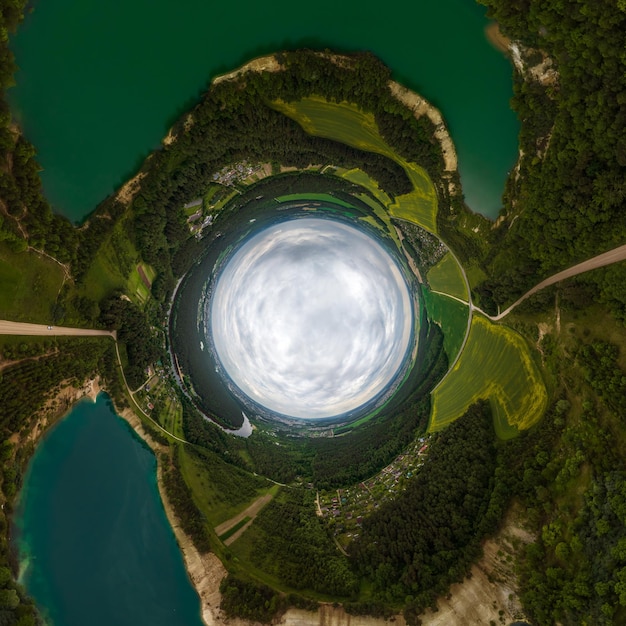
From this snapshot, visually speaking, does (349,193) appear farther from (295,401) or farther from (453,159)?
(295,401)

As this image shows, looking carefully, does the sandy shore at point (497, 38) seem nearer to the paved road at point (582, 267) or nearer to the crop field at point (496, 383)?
the paved road at point (582, 267)

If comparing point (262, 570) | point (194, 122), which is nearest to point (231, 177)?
point (194, 122)

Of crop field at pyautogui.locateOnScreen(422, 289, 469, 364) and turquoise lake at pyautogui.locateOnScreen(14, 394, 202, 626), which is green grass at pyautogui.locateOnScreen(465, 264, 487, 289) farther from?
turquoise lake at pyautogui.locateOnScreen(14, 394, 202, 626)

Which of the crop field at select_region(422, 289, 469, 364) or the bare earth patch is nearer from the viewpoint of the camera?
the bare earth patch

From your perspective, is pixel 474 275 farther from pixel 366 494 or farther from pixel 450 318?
pixel 366 494

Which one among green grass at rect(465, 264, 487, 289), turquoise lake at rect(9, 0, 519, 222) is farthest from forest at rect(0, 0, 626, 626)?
turquoise lake at rect(9, 0, 519, 222)

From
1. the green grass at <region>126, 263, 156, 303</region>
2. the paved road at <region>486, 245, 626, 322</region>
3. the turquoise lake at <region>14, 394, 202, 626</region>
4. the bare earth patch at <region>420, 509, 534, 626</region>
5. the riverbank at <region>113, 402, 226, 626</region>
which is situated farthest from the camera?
the green grass at <region>126, 263, 156, 303</region>

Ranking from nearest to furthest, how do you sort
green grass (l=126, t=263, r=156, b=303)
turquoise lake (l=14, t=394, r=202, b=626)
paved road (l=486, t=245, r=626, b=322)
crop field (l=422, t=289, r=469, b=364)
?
1. turquoise lake (l=14, t=394, r=202, b=626)
2. paved road (l=486, t=245, r=626, b=322)
3. green grass (l=126, t=263, r=156, b=303)
4. crop field (l=422, t=289, r=469, b=364)

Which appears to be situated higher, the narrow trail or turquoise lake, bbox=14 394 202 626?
the narrow trail
